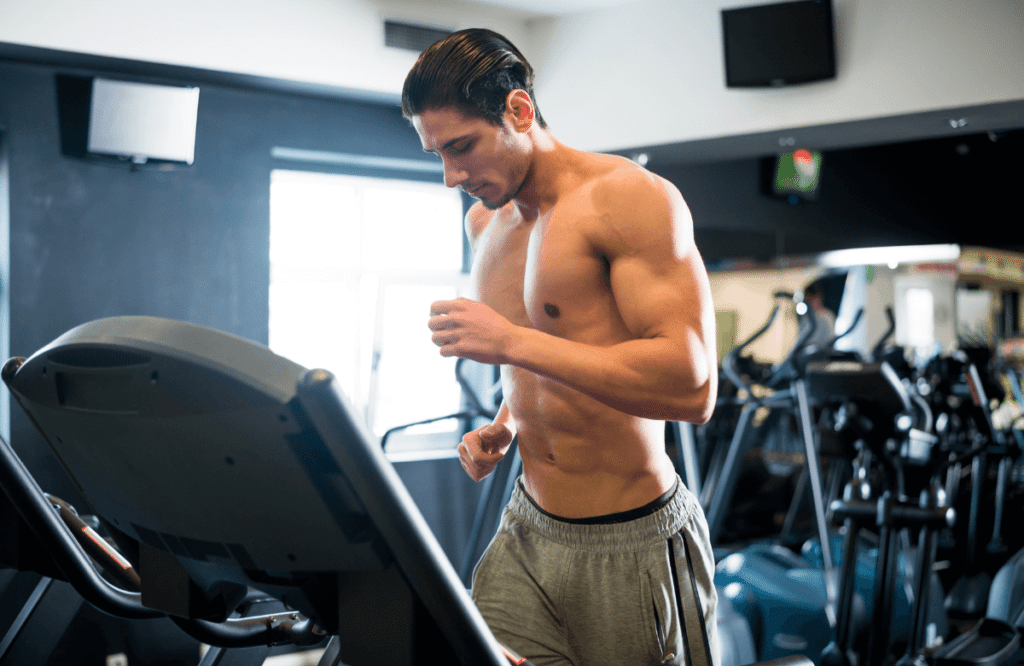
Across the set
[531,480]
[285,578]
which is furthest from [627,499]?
[285,578]

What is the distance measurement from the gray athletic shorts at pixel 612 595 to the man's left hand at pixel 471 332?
0.47 m

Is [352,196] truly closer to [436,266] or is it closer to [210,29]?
[436,266]

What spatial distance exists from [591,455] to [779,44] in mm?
2967

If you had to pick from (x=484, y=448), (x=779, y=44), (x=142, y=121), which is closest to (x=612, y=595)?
(x=484, y=448)

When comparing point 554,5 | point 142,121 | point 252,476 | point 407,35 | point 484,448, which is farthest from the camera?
point 554,5

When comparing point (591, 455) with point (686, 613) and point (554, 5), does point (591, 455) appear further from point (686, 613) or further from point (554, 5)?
point (554, 5)

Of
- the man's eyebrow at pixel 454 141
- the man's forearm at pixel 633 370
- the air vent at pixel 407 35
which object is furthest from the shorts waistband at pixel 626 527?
the air vent at pixel 407 35

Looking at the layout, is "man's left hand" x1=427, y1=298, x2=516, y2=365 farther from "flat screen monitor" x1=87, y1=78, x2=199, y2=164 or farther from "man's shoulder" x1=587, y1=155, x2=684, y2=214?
"flat screen monitor" x1=87, y1=78, x2=199, y2=164

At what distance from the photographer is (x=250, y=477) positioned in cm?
65

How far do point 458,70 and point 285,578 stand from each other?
831mm

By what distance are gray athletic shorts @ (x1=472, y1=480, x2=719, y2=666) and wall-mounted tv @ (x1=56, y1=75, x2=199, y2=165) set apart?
323 centimetres

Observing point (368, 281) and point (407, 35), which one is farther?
point (368, 281)

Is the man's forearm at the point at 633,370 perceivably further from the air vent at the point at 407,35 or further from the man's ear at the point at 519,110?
the air vent at the point at 407,35

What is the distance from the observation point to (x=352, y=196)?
16.0 feet
